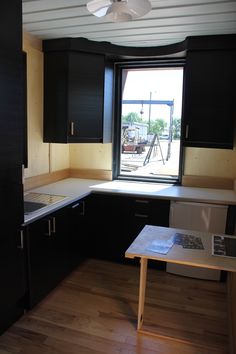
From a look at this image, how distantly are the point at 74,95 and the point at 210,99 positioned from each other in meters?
1.42

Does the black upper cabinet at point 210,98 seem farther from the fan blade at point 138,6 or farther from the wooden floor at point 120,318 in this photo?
the wooden floor at point 120,318

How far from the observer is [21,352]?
200cm

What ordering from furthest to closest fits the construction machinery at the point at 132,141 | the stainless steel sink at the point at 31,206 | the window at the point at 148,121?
1. the construction machinery at the point at 132,141
2. the window at the point at 148,121
3. the stainless steel sink at the point at 31,206

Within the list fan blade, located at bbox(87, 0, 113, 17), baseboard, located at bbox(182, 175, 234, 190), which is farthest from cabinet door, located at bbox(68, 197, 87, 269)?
fan blade, located at bbox(87, 0, 113, 17)

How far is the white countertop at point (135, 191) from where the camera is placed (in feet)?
9.43

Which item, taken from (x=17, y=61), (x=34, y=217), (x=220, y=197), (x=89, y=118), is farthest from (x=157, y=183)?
(x=17, y=61)

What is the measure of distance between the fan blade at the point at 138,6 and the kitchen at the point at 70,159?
1.54 m

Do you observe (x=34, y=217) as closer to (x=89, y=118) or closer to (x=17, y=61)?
(x=17, y=61)

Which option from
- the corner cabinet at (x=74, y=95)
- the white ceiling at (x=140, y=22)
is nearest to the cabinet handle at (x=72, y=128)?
the corner cabinet at (x=74, y=95)

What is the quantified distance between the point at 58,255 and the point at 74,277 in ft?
1.52

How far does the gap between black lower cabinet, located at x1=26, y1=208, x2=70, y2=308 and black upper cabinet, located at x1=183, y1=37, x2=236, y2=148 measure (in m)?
1.58

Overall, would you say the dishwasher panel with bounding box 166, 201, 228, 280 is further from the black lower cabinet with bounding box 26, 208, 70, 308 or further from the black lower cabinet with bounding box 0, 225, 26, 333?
the black lower cabinet with bounding box 0, 225, 26, 333

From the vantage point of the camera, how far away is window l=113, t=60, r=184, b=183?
352 centimetres

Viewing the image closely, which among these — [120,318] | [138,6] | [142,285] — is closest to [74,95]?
[138,6]
